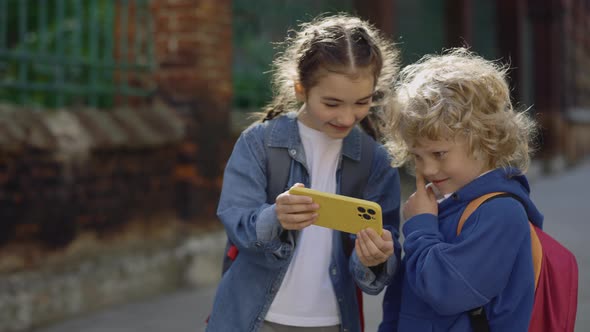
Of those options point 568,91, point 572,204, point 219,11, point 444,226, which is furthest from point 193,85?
point 568,91

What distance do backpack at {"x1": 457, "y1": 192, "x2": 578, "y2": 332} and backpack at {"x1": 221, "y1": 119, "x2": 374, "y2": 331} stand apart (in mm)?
425

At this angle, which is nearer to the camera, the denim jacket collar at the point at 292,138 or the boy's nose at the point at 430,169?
the boy's nose at the point at 430,169

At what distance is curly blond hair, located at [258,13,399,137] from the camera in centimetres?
231

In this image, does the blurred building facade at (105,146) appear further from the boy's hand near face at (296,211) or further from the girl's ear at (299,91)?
the boy's hand near face at (296,211)

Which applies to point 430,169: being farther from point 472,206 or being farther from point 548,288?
point 548,288

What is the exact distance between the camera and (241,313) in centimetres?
234

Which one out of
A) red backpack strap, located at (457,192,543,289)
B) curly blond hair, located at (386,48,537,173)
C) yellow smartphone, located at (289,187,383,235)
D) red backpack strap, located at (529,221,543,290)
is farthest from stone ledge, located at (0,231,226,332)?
red backpack strap, located at (529,221,543,290)

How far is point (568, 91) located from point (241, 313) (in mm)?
15830

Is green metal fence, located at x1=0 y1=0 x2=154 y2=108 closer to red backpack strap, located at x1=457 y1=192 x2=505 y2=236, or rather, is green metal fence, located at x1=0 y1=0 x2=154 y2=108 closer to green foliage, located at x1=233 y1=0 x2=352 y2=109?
green foliage, located at x1=233 y1=0 x2=352 y2=109

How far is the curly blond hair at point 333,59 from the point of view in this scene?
2314 mm

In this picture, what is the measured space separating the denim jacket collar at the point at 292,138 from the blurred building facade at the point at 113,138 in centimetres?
231

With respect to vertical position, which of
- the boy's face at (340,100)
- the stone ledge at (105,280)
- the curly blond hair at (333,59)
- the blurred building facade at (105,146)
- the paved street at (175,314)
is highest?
the curly blond hair at (333,59)

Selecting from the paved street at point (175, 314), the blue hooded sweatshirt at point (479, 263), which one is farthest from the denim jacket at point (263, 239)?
the paved street at point (175, 314)

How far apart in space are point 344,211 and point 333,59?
1.62 ft
